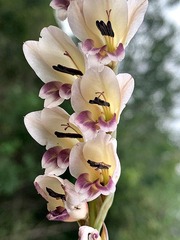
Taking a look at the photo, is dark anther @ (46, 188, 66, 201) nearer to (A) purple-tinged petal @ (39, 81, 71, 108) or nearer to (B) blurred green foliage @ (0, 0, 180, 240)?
(A) purple-tinged petal @ (39, 81, 71, 108)

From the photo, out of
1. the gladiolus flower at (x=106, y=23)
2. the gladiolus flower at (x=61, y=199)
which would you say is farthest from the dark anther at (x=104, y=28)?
the gladiolus flower at (x=61, y=199)

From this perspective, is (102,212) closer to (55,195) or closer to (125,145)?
(55,195)

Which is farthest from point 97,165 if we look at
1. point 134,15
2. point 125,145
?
point 125,145

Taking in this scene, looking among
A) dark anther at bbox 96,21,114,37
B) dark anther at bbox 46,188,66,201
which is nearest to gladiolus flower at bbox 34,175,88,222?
dark anther at bbox 46,188,66,201

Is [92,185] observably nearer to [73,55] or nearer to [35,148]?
[73,55]

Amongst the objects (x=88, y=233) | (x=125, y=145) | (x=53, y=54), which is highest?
(x=53, y=54)

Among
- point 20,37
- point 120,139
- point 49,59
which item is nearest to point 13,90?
point 20,37
